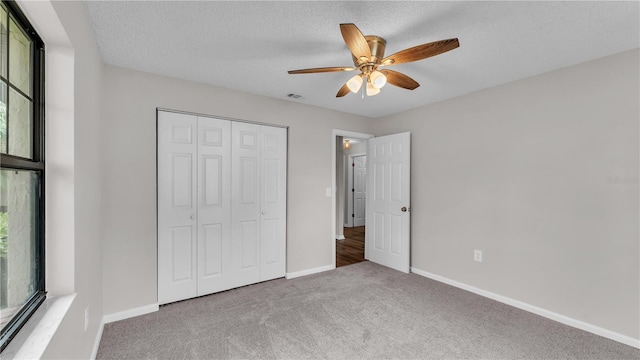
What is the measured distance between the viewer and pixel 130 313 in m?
2.53

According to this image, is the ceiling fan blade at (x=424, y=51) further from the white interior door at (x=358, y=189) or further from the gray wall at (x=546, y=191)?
the white interior door at (x=358, y=189)

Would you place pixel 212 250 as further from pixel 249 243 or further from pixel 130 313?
pixel 130 313

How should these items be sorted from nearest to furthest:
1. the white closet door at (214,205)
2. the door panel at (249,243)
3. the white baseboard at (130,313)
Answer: the white baseboard at (130,313) → the white closet door at (214,205) → the door panel at (249,243)

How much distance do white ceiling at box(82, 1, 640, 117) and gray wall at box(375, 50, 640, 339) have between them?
0.36 metres

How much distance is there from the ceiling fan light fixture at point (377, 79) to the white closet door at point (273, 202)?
69.3 inches

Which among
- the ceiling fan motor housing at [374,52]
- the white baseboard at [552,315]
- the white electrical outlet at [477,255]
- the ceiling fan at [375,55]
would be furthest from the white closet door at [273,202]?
the white electrical outlet at [477,255]

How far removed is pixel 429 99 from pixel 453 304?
2.39 metres

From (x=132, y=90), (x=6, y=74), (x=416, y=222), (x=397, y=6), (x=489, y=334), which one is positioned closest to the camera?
(x=6, y=74)

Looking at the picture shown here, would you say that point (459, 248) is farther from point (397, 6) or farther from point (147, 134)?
point (147, 134)

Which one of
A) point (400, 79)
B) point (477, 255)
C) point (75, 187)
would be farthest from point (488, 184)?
point (75, 187)

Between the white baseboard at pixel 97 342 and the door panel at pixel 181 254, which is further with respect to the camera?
the door panel at pixel 181 254

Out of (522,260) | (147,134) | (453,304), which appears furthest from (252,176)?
(522,260)

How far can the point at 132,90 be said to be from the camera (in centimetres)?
257

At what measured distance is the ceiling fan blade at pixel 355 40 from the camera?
1.50 m
